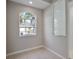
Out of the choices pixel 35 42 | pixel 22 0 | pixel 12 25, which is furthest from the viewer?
pixel 35 42

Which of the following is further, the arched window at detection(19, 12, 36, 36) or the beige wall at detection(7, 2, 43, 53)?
the arched window at detection(19, 12, 36, 36)

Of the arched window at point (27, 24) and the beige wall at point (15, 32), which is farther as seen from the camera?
the arched window at point (27, 24)

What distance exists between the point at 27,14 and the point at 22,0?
1011mm

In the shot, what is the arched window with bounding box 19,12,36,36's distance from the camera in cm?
Result: 426

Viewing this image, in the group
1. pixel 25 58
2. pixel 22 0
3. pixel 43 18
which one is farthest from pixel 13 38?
pixel 43 18

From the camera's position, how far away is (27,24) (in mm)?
4547

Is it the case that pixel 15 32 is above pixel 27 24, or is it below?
below

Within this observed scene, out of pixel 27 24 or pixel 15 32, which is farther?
pixel 27 24

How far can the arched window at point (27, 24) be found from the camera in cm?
426

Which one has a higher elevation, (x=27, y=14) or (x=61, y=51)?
(x=27, y=14)
